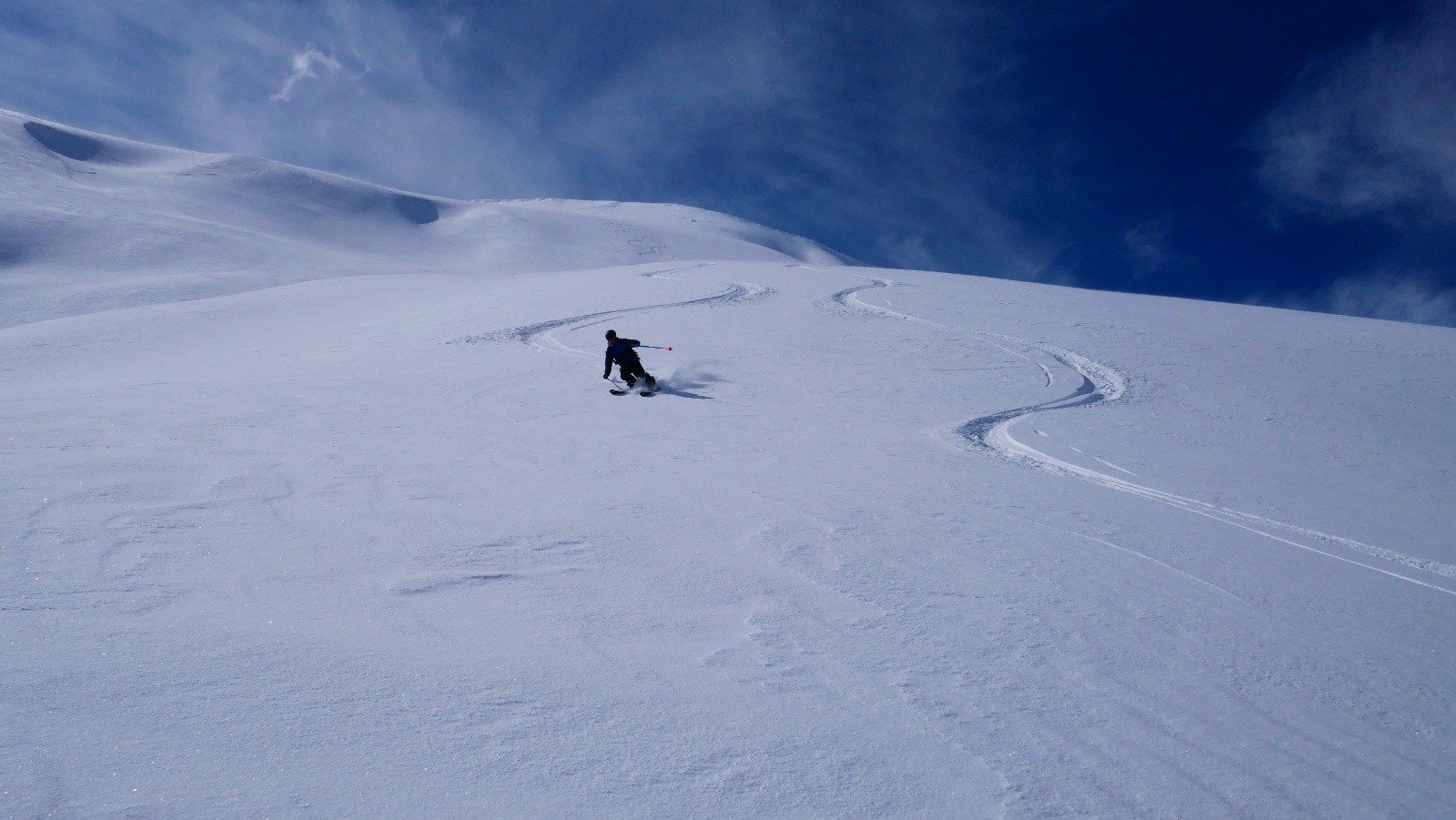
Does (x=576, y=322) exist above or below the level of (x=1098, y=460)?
above

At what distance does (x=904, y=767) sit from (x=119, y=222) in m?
59.5

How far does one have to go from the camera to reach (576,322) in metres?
17.3

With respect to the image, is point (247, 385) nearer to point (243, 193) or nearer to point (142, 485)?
point (142, 485)

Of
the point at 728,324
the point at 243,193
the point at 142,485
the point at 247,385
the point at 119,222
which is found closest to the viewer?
the point at 142,485

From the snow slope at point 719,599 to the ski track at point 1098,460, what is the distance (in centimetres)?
6

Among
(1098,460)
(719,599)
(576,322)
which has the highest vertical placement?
(576,322)

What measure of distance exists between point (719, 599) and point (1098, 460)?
5530 mm

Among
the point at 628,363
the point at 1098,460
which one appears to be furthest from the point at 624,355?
the point at 1098,460

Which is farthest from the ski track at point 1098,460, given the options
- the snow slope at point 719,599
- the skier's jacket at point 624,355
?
the skier's jacket at point 624,355

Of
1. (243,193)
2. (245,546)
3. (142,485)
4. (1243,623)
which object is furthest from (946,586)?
(243,193)

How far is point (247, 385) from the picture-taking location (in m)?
9.94

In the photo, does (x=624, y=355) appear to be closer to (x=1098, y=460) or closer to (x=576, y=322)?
(x=1098, y=460)

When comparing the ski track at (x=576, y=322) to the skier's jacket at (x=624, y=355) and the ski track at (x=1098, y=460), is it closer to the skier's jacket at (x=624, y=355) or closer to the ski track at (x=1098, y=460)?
the skier's jacket at (x=624, y=355)

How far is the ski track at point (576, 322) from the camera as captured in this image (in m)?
14.9
